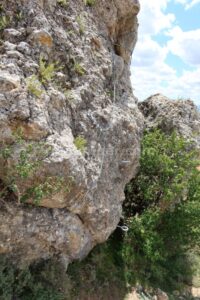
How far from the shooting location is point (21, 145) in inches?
275

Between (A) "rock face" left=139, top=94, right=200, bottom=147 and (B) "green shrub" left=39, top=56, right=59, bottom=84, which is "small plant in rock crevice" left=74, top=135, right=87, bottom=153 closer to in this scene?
(B) "green shrub" left=39, top=56, right=59, bottom=84

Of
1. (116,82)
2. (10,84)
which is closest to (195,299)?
(116,82)

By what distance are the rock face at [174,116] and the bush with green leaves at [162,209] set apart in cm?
58

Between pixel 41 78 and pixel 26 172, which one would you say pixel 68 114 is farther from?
pixel 26 172

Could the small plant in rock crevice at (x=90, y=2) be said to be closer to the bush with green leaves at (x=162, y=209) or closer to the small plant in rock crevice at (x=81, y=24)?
the small plant in rock crevice at (x=81, y=24)

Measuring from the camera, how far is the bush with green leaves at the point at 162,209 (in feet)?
37.1

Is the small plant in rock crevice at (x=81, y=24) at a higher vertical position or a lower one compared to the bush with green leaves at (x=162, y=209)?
higher

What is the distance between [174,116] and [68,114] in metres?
5.69

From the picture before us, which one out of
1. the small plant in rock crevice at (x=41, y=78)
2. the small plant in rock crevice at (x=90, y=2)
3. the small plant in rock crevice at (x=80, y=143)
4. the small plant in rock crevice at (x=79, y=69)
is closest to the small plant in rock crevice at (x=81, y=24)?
the small plant in rock crevice at (x=90, y=2)

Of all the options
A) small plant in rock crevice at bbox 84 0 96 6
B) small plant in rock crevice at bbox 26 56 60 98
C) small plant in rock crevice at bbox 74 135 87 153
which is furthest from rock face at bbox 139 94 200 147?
small plant in rock crevice at bbox 26 56 60 98

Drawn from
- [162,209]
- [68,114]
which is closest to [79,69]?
[68,114]

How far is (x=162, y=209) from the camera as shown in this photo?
465 inches

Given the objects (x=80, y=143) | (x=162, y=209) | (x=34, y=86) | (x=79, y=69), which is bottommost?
(x=162, y=209)

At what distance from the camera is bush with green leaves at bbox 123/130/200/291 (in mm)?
11312
